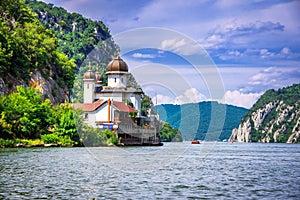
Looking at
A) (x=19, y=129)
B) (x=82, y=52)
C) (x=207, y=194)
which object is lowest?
(x=207, y=194)

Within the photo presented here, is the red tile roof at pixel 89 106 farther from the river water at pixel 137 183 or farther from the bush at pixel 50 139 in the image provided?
the river water at pixel 137 183

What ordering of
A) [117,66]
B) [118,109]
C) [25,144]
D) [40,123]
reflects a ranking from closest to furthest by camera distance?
[25,144] < [40,123] < [118,109] < [117,66]

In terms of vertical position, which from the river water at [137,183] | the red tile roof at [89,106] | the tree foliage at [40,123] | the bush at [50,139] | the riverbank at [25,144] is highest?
the red tile roof at [89,106]

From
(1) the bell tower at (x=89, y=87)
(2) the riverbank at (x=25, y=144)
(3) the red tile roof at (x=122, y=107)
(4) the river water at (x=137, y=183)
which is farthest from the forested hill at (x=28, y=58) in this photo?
(4) the river water at (x=137, y=183)

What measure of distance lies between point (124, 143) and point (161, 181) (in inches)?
2195

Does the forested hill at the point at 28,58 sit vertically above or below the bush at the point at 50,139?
above

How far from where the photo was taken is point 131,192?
21.8 m

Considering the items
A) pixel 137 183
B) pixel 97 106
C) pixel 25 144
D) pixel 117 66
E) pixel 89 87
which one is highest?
pixel 117 66

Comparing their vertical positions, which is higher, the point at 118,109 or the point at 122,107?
the point at 122,107

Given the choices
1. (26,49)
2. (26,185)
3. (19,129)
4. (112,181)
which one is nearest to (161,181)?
(112,181)

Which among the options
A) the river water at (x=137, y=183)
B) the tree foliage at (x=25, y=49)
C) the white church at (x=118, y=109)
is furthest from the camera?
the white church at (x=118, y=109)

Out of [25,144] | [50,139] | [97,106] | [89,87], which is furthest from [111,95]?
[25,144]

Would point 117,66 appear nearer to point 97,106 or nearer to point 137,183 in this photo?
point 97,106

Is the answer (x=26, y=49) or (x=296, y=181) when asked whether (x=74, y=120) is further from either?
(x=296, y=181)
